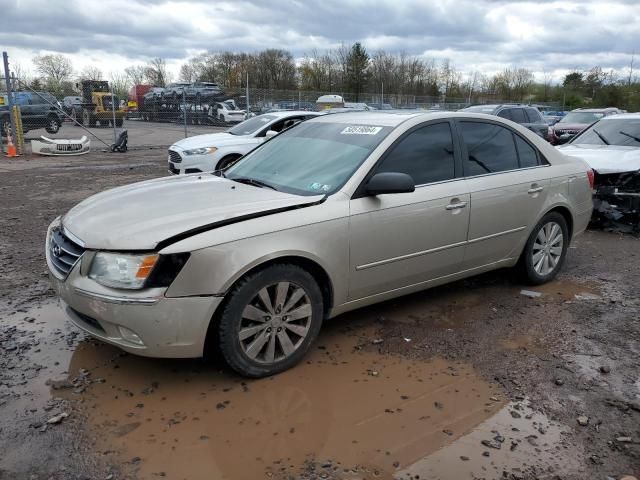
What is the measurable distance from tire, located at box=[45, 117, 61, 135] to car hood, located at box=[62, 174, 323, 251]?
20217 mm

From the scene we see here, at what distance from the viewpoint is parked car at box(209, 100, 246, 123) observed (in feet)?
95.7

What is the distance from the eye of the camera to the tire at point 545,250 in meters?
5.08

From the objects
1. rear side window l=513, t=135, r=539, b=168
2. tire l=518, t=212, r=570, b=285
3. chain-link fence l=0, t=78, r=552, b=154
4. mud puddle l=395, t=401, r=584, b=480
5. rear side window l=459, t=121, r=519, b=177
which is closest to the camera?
mud puddle l=395, t=401, r=584, b=480

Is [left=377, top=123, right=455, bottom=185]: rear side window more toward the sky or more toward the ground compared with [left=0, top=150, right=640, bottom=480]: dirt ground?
more toward the sky

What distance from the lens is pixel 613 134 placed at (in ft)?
28.8

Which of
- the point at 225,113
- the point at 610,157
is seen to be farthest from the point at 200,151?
the point at 225,113

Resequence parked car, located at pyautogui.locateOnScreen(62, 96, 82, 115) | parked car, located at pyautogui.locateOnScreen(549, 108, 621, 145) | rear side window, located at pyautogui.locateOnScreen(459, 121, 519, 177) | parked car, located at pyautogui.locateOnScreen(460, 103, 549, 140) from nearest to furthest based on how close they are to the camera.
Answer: rear side window, located at pyautogui.locateOnScreen(459, 121, 519, 177), parked car, located at pyautogui.locateOnScreen(460, 103, 549, 140), parked car, located at pyautogui.locateOnScreen(549, 108, 621, 145), parked car, located at pyautogui.locateOnScreen(62, 96, 82, 115)

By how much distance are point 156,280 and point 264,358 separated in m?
0.87

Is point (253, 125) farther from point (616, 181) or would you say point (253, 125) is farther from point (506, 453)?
point (506, 453)

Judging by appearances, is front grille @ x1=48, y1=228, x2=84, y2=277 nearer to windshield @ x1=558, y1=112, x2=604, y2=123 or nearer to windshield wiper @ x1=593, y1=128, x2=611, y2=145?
windshield wiper @ x1=593, y1=128, x2=611, y2=145

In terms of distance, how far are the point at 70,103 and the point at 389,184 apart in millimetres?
25284

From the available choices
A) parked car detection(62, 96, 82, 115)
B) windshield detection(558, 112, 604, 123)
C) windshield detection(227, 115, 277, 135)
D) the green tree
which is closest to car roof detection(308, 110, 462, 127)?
windshield detection(227, 115, 277, 135)

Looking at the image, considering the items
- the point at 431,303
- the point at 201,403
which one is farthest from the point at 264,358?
the point at 431,303

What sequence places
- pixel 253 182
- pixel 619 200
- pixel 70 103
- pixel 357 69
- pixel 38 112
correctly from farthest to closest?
pixel 357 69, pixel 70 103, pixel 38 112, pixel 619 200, pixel 253 182
